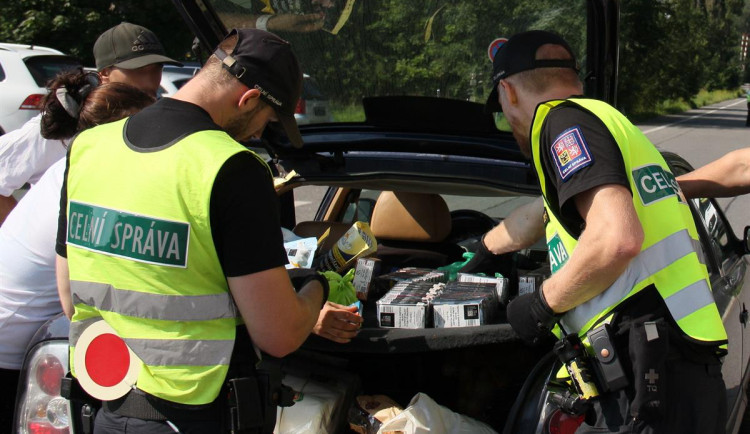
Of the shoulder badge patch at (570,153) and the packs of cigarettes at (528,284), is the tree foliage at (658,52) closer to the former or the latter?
the packs of cigarettes at (528,284)

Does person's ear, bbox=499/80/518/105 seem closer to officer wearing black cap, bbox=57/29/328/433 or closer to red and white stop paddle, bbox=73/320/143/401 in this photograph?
officer wearing black cap, bbox=57/29/328/433

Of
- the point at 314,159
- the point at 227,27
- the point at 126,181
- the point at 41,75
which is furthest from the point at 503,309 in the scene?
the point at 41,75

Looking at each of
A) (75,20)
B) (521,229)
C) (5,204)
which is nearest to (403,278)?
(521,229)

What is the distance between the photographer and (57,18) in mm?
15336

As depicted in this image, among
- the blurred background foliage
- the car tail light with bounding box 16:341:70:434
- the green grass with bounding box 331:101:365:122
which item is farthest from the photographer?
the green grass with bounding box 331:101:365:122

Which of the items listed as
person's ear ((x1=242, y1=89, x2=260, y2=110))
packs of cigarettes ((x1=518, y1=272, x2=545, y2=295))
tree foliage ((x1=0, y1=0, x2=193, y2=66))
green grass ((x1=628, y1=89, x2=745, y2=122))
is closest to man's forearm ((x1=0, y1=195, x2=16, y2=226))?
person's ear ((x1=242, y1=89, x2=260, y2=110))

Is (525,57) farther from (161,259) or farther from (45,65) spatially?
(45,65)

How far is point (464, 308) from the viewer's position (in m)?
2.28

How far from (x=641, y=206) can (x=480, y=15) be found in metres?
1.36

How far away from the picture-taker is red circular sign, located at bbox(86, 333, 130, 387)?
177 cm

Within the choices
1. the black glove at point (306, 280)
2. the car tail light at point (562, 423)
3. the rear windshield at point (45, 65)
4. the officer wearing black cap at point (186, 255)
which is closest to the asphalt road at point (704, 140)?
the car tail light at point (562, 423)

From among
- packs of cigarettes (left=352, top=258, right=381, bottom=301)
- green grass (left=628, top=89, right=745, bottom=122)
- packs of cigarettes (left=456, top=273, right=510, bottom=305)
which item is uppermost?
packs of cigarettes (left=456, top=273, right=510, bottom=305)

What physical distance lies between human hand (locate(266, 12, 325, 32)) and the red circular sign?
172 centimetres

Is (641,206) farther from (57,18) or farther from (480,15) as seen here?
(57,18)
